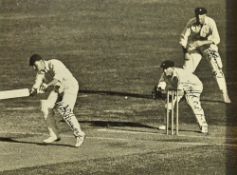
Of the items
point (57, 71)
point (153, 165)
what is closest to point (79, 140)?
point (57, 71)

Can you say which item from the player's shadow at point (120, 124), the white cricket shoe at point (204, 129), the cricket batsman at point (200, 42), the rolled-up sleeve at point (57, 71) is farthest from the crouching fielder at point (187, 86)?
the cricket batsman at point (200, 42)

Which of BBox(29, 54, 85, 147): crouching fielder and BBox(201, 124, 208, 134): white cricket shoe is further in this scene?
BBox(201, 124, 208, 134): white cricket shoe

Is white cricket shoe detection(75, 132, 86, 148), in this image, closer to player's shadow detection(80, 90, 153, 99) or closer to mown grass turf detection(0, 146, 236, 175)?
mown grass turf detection(0, 146, 236, 175)

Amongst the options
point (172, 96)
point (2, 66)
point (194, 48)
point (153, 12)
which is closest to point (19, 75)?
point (2, 66)

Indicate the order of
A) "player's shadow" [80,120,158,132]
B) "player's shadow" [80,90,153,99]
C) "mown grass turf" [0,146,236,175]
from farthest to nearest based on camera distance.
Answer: "player's shadow" [80,90,153,99], "player's shadow" [80,120,158,132], "mown grass turf" [0,146,236,175]

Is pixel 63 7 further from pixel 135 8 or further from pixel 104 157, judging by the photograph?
pixel 104 157

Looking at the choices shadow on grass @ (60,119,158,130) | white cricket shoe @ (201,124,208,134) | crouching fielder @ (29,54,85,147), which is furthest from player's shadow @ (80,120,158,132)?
crouching fielder @ (29,54,85,147)
